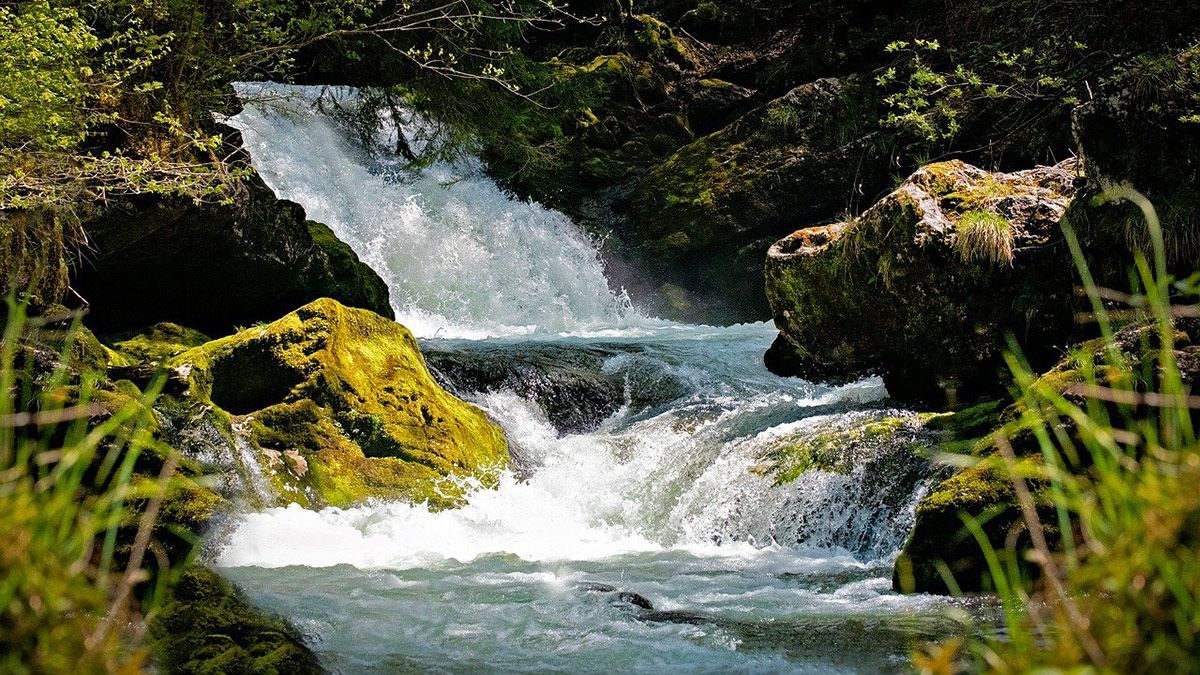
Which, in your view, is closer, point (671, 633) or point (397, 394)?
point (671, 633)

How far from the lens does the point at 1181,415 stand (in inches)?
57.5

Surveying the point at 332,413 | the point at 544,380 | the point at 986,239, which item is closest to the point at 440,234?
the point at 544,380

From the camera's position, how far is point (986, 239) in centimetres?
791

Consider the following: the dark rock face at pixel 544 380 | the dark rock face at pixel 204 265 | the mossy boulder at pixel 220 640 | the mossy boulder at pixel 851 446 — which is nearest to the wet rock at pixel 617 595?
the mossy boulder at pixel 220 640

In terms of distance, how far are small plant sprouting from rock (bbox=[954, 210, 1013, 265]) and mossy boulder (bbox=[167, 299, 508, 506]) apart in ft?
15.9

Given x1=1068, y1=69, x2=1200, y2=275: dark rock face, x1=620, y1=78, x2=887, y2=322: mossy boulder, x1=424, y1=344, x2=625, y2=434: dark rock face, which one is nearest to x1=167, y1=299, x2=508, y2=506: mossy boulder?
x1=424, y1=344, x2=625, y2=434: dark rock face

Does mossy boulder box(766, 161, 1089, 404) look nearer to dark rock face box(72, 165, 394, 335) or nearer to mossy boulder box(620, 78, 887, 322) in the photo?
dark rock face box(72, 165, 394, 335)

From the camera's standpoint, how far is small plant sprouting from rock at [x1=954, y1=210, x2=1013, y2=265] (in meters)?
7.90

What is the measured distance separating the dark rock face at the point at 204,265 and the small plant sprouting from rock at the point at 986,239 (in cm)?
732

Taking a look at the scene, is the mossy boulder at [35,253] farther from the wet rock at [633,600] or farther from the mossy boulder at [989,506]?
the mossy boulder at [989,506]

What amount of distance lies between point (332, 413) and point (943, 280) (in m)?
5.70

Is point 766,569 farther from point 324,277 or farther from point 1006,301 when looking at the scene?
point 324,277

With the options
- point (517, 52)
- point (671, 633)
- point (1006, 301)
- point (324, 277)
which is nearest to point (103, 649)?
point (671, 633)

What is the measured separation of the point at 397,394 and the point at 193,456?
229 centimetres
